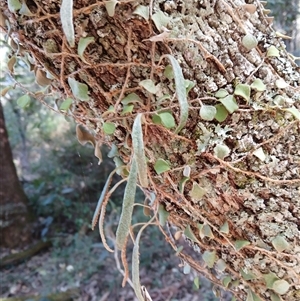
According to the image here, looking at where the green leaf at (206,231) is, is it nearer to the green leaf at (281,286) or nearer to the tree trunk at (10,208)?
the green leaf at (281,286)

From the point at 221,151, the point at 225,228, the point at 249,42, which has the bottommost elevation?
the point at 225,228

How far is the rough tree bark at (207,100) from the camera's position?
43 cm

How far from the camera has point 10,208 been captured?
3.10 metres

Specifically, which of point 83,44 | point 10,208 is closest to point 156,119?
point 83,44

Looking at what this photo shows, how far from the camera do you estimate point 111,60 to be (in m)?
0.44

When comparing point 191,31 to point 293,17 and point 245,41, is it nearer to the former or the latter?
point 245,41

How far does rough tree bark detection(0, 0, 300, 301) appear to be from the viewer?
430 mm

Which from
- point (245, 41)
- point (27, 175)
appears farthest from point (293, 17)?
point (27, 175)

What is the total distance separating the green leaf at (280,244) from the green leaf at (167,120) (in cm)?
20

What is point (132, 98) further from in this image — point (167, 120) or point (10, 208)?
point (10, 208)

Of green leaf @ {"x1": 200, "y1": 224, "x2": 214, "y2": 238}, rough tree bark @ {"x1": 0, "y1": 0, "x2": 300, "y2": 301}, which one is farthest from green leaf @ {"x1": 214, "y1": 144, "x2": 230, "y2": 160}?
green leaf @ {"x1": 200, "y1": 224, "x2": 214, "y2": 238}

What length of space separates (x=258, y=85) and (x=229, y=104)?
49 mm

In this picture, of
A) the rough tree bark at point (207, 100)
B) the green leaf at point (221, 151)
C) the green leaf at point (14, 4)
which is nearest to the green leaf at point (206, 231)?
the rough tree bark at point (207, 100)

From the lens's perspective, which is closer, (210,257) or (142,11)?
(142,11)
